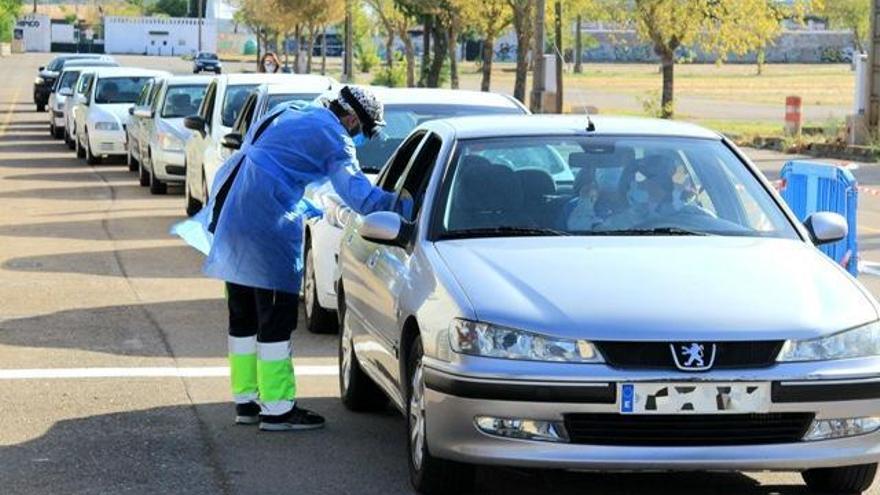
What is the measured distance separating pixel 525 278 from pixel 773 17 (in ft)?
122

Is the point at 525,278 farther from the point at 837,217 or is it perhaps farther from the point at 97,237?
the point at 97,237

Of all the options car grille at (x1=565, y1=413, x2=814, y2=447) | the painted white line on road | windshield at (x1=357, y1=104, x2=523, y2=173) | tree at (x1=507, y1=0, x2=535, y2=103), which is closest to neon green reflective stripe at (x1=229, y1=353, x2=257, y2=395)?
the painted white line on road

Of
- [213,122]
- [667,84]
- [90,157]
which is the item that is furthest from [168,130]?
[667,84]

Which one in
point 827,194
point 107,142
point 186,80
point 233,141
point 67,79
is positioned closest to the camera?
point 827,194

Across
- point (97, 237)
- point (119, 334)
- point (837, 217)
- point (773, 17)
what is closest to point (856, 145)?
point (773, 17)

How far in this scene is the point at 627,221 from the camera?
26.1 ft

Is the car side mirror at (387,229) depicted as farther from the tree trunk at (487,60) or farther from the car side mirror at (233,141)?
the tree trunk at (487,60)

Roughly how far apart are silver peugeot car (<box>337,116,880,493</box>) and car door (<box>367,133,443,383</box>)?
0.9 inches

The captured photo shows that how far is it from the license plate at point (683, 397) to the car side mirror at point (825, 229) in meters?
1.66

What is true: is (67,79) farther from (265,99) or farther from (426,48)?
(265,99)

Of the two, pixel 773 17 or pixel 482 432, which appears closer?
pixel 482 432

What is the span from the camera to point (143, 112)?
87.5 ft

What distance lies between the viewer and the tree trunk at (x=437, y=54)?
176ft

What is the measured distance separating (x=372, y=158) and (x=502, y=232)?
4976mm
